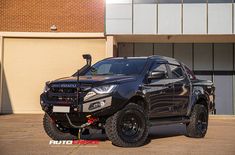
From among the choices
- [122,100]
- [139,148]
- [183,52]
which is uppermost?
[183,52]

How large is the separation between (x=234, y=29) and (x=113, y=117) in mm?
18533

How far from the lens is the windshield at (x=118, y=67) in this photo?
34.7 ft

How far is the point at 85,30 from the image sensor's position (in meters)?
27.5

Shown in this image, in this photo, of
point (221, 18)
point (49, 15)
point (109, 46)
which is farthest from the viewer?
point (49, 15)

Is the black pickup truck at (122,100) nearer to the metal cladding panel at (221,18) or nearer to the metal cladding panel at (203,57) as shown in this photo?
the metal cladding panel at (221,18)

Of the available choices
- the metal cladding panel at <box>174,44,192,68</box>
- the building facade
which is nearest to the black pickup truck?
the building facade

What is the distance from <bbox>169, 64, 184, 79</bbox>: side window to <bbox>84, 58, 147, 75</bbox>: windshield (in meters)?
0.93

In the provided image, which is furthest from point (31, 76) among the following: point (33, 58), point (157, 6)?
point (157, 6)

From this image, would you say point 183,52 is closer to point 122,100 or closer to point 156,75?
point 156,75

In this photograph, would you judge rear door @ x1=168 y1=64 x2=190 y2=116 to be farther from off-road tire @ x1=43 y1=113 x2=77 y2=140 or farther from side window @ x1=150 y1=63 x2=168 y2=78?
off-road tire @ x1=43 y1=113 x2=77 y2=140

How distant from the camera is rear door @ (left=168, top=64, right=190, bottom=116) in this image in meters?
11.0

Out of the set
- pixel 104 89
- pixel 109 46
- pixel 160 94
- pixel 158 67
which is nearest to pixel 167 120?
pixel 160 94

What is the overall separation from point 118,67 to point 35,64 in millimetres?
17207

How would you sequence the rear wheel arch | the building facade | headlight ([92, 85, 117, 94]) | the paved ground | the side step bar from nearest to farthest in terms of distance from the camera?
the paved ground → headlight ([92, 85, 117, 94]) → the side step bar → the rear wheel arch → the building facade
